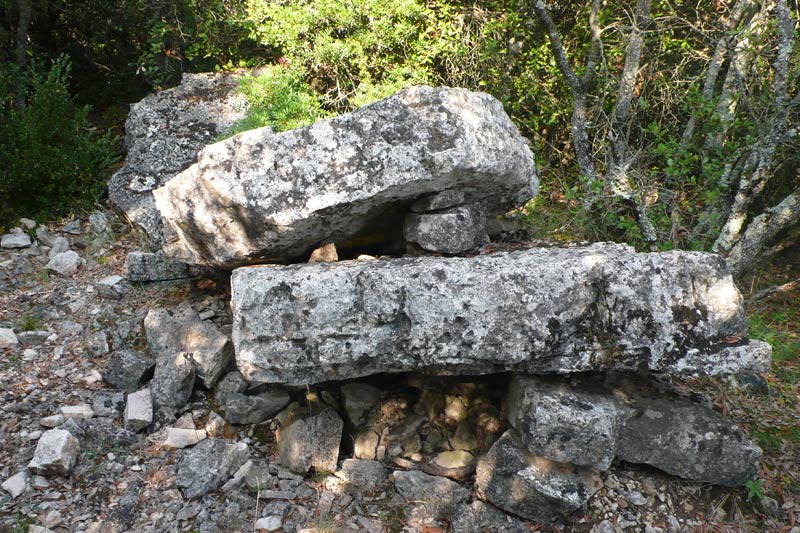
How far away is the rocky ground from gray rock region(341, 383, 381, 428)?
0.03m

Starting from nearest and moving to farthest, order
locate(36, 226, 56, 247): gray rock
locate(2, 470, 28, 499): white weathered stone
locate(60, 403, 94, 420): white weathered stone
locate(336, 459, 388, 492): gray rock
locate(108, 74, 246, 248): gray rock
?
locate(2, 470, 28, 499): white weathered stone < locate(336, 459, 388, 492): gray rock < locate(60, 403, 94, 420): white weathered stone < locate(36, 226, 56, 247): gray rock < locate(108, 74, 246, 248): gray rock

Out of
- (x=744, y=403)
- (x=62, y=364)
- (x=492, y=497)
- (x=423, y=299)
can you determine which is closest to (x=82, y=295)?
(x=62, y=364)

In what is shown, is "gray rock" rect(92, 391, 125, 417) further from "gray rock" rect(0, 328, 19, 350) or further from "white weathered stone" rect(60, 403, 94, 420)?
"gray rock" rect(0, 328, 19, 350)

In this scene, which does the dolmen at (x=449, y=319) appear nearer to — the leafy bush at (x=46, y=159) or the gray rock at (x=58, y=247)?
the gray rock at (x=58, y=247)

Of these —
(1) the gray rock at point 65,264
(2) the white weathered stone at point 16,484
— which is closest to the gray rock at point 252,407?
(2) the white weathered stone at point 16,484

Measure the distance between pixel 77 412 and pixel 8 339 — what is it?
3.62 feet

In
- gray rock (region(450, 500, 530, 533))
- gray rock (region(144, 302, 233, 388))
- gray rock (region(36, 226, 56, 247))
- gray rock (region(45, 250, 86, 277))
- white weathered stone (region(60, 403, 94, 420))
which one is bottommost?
gray rock (region(450, 500, 530, 533))

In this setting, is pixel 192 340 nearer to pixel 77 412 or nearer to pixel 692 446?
pixel 77 412

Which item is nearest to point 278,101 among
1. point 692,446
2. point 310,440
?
point 310,440

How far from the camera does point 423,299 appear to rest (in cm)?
353

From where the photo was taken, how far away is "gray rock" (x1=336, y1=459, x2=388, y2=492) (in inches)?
147

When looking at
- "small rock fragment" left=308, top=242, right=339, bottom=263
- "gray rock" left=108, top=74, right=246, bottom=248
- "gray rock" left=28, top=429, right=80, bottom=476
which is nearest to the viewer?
"gray rock" left=28, top=429, right=80, bottom=476

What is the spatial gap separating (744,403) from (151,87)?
8219 millimetres

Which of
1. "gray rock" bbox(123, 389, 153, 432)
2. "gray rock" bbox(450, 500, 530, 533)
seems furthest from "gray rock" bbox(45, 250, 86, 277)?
"gray rock" bbox(450, 500, 530, 533)
